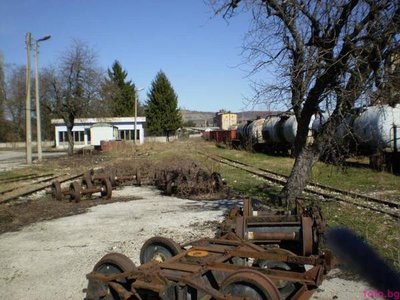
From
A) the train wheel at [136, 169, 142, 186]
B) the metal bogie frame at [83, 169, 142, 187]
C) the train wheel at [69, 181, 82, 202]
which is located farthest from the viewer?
the train wheel at [136, 169, 142, 186]

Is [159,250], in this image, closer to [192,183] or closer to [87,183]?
[192,183]

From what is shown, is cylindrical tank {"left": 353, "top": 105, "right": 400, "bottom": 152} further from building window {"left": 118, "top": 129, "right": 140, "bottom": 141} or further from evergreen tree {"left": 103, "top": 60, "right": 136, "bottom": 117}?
evergreen tree {"left": 103, "top": 60, "right": 136, "bottom": 117}

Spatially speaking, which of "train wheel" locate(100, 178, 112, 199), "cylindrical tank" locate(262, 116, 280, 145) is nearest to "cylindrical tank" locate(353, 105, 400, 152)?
"train wheel" locate(100, 178, 112, 199)

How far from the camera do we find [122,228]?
9.95 meters

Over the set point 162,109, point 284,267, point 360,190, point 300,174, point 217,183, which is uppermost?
point 162,109

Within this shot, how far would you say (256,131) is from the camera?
41.6 meters

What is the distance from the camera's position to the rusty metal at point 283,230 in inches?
214

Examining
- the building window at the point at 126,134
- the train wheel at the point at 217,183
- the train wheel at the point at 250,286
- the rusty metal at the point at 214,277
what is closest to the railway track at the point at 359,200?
the train wheel at the point at 217,183

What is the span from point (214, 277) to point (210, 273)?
6cm

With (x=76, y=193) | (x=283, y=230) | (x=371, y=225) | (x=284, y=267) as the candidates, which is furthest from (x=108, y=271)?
(x=76, y=193)

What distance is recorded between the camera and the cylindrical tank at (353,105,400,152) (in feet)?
66.3

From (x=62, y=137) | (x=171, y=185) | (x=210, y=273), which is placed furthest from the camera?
(x=62, y=137)

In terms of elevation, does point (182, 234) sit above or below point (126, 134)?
below

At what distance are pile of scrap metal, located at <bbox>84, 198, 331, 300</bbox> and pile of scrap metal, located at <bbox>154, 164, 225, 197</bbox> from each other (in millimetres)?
8882
